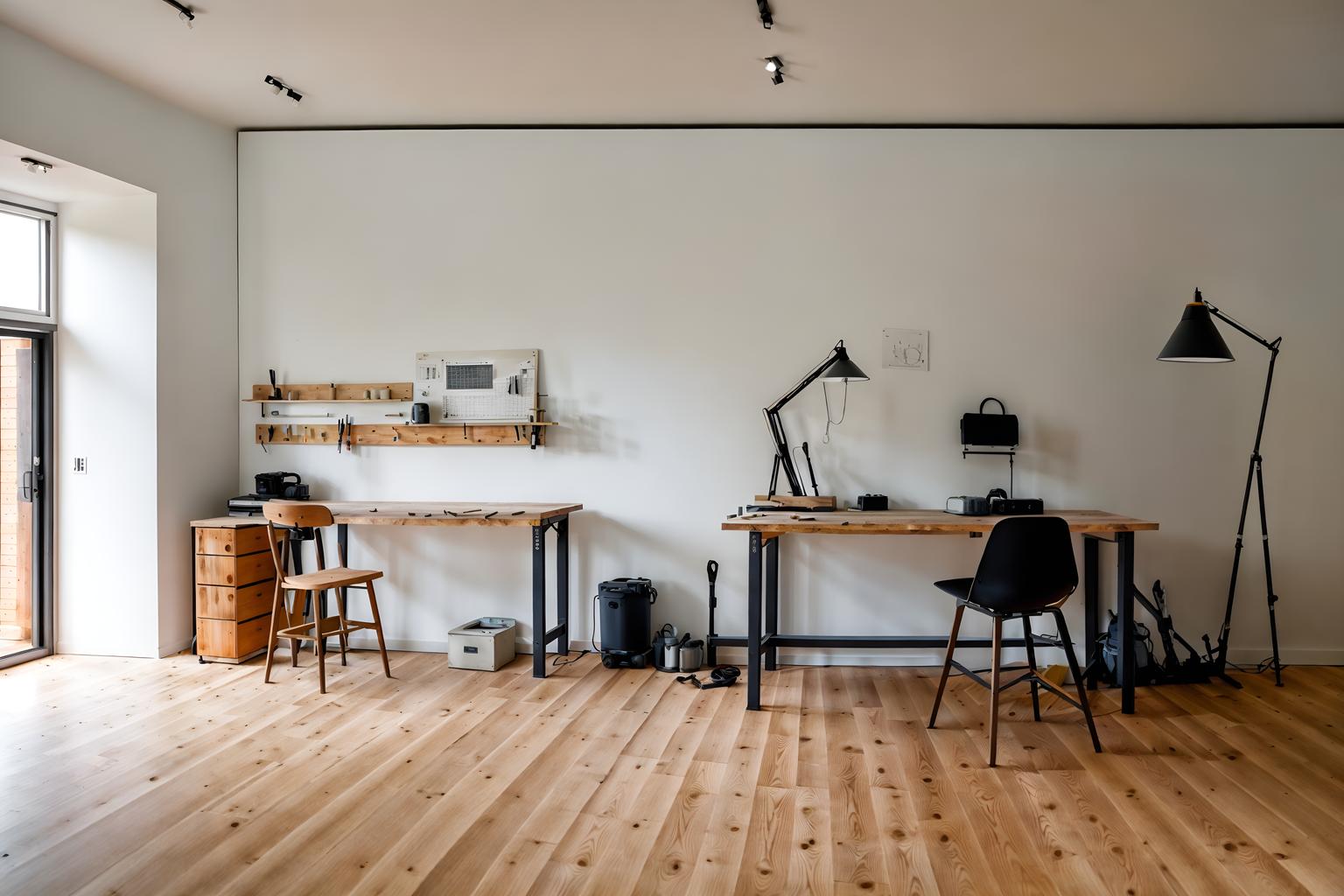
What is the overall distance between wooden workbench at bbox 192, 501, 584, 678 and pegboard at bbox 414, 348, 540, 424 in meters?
0.51

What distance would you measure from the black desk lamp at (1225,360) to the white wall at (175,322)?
511 cm

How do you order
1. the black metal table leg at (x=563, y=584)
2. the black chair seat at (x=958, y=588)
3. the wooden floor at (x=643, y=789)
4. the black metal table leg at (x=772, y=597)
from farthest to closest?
the black metal table leg at (x=563, y=584), the black metal table leg at (x=772, y=597), the black chair seat at (x=958, y=588), the wooden floor at (x=643, y=789)

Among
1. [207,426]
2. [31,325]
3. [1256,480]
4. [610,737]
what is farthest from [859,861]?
[31,325]

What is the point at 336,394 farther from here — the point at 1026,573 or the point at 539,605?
the point at 1026,573

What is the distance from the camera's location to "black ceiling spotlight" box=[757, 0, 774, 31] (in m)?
3.25

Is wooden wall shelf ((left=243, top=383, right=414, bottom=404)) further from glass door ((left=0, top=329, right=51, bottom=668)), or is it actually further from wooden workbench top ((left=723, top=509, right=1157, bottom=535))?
wooden workbench top ((left=723, top=509, right=1157, bottom=535))

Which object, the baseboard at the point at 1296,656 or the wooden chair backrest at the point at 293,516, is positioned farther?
the baseboard at the point at 1296,656

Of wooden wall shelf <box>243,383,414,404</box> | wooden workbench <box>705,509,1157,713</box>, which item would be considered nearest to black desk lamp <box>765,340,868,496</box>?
wooden workbench <box>705,509,1157,713</box>

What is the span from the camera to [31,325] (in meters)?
4.34

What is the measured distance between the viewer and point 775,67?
12.4 ft

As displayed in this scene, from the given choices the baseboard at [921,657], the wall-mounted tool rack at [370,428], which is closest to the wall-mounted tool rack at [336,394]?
the wall-mounted tool rack at [370,428]

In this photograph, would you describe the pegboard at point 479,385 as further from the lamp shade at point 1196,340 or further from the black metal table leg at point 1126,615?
the lamp shade at point 1196,340

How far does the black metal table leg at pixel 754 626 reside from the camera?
12.0 feet

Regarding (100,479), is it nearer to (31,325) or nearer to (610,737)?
(31,325)
